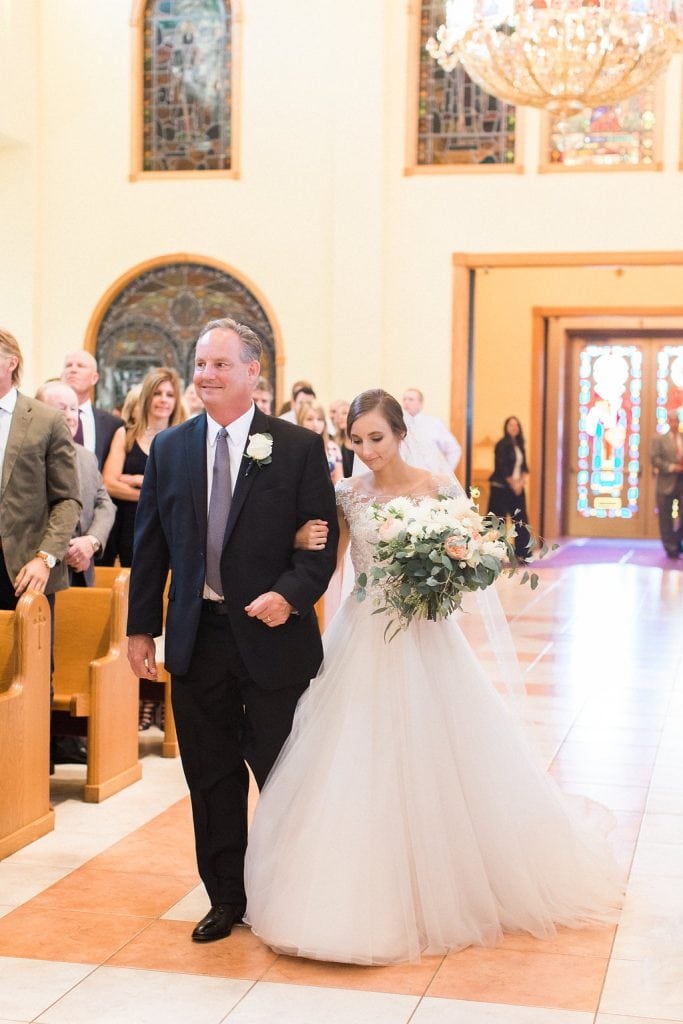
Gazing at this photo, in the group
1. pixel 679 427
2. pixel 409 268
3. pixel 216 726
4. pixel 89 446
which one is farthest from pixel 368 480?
pixel 679 427

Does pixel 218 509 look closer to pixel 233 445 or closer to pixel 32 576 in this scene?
pixel 233 445

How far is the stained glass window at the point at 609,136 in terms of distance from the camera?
46.8 ft

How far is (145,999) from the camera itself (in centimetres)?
355

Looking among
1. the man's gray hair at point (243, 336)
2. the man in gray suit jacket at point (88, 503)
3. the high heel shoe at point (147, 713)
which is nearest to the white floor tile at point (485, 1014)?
the man's gray hair at point (243, 336)

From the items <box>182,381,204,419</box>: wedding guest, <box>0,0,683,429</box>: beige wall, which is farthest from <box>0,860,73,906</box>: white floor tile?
<box>0,0,683,429</box>: beige wall

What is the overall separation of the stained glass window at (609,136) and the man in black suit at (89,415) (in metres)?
8.40

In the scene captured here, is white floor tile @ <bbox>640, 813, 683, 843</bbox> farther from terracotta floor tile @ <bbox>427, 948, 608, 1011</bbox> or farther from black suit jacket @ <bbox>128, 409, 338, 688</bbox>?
black suit jacket @ <bbox>128, 409, 338, 688</bbox>

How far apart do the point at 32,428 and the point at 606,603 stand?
26.6 feet

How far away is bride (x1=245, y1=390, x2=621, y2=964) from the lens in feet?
12.6

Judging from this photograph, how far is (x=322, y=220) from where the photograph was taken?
1489cm

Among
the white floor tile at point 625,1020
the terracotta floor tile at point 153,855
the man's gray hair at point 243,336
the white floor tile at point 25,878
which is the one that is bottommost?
the terracotta floor tile at point 153,855

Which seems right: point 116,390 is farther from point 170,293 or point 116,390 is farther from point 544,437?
point 544,437

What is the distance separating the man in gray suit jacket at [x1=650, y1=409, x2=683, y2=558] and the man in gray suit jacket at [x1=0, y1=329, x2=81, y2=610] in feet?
42.4

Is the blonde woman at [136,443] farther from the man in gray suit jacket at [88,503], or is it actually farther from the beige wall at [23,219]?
the beige wall at [23,219]
